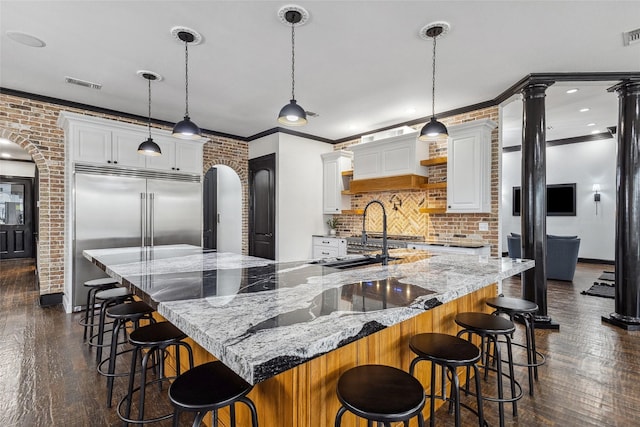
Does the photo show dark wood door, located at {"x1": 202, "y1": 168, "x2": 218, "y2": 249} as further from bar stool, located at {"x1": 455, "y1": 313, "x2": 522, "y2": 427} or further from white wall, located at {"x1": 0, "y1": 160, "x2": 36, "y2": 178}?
bar stool, located at {"x1": 455, "y1": 313, "x2": 522, "y2": 427}

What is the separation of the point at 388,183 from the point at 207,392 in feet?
14.7

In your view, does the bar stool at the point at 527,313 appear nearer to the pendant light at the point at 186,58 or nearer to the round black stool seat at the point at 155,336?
the round black stool seat at the point at 155,336

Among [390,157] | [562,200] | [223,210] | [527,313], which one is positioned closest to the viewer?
[527,313]

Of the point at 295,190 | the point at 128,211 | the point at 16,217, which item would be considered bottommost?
the point at 16,217

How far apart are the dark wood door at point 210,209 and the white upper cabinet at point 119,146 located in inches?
82.9

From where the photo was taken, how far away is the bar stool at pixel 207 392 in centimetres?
113

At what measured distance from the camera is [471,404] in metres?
2.21

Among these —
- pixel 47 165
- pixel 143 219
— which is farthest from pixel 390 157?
pixel 47 165

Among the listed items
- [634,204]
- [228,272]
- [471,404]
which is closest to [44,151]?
[228,272]

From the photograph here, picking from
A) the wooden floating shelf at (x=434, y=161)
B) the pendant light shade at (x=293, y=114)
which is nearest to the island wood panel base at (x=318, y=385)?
the pendant light shade at (x=293, y=114)

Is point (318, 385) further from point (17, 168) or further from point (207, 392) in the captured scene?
point (17, 168)

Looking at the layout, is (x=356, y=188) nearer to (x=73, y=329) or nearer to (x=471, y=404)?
(x=471, y=404)

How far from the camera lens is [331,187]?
249 inches

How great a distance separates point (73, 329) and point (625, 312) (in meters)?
6.19
